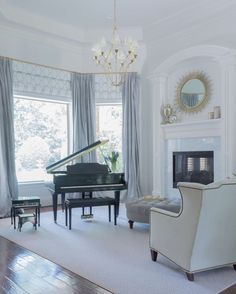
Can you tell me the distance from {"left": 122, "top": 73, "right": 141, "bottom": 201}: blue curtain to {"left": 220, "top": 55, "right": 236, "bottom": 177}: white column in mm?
2252

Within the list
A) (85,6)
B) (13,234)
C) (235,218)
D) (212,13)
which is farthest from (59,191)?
(212,13)

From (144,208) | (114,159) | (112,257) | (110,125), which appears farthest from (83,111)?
(112,257)

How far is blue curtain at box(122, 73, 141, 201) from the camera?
7.41 m

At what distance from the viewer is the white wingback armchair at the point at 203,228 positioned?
2.82 metres

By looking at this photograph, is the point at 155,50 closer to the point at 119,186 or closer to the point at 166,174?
the point at 166,174

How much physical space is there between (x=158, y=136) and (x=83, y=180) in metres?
2.27

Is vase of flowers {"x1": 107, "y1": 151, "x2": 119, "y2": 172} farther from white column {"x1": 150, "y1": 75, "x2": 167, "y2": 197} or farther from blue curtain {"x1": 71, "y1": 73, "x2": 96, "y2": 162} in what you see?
white column {"x1": 150, "y1": 75, "x2": 167, "y2": 197}

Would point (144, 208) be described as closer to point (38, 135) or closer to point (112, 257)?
point (112, 257)

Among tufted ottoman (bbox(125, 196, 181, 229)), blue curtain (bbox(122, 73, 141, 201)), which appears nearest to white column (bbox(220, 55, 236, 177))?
tufted ottoman (bbox(125, 196, 181, 229))

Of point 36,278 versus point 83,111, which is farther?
point 83,111

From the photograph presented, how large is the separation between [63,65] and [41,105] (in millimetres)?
1096

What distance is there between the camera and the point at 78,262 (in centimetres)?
344

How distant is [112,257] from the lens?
3.61 metres

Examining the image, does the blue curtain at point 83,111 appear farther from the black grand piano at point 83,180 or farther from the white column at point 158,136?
the black grand piano at point 83,180
